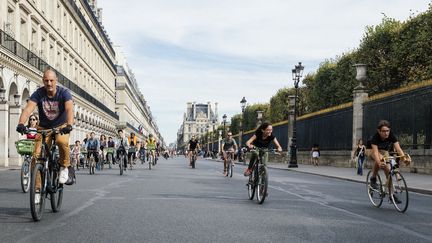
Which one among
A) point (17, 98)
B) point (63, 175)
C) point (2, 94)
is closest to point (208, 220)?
point (63, 175)

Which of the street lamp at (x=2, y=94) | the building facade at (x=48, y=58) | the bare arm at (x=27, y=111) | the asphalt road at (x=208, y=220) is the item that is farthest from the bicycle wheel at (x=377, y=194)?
the street lamp at (x=2, y=94)

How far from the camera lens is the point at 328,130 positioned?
33656 millimetres

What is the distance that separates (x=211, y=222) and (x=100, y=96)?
62932 millimetres

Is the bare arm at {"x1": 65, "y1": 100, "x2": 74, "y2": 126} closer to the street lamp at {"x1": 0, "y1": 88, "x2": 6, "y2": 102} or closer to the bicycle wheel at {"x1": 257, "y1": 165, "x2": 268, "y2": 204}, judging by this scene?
the bicycle wheel at {"x1": 257, "y1": 165, "x2": 268, "y2": 204}

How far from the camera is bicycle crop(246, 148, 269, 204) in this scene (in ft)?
33.8

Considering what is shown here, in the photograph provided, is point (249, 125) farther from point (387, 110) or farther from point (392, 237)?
point (392, 237)

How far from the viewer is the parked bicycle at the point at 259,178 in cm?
1031

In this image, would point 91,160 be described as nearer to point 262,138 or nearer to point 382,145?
point 262,138

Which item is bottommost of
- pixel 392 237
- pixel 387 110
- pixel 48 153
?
pixel 392 237

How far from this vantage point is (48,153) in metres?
7.59

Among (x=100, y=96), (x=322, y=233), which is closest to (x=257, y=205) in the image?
(x=322, y=233)

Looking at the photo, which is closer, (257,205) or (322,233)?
(322,233)

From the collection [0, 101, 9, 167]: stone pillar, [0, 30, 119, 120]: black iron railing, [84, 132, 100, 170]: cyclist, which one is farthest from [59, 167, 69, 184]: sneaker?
[0, 101, 9, 167]: stone pillar

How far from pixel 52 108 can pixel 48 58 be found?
32506 millimetres
